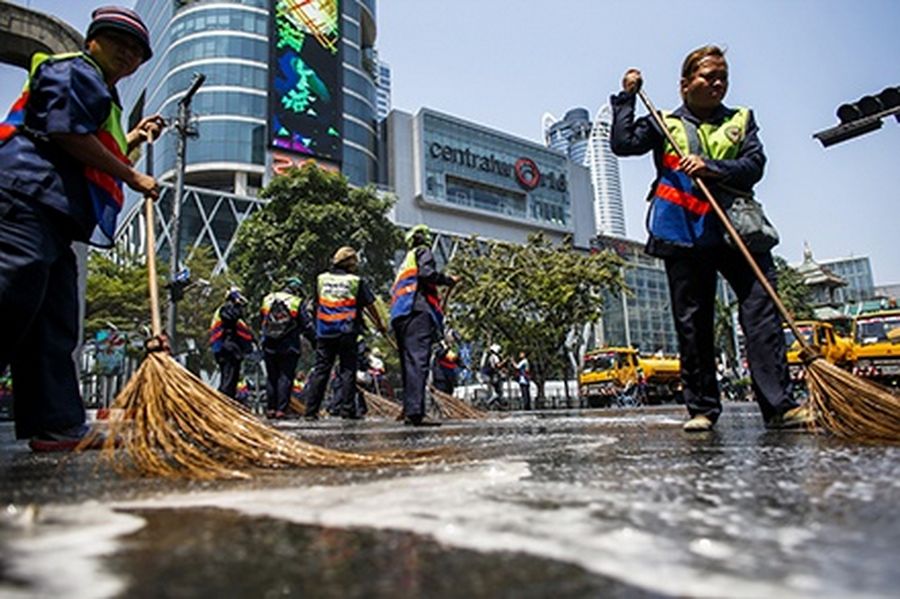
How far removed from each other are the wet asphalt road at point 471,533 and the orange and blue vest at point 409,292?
3.39 meters

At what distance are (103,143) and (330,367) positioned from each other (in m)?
4.11

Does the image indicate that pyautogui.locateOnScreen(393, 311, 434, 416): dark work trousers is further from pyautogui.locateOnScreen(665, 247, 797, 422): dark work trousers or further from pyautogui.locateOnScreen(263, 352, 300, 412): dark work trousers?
pyautogui.locateOnScreen(263, 352, 300, 412): dark work trousers

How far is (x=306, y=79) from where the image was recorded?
4838 cm

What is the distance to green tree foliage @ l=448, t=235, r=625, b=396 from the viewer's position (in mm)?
21688

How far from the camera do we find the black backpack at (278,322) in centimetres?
742

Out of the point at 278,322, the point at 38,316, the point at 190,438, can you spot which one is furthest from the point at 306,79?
the point at 190,438

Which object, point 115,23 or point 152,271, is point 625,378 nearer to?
point 152,271

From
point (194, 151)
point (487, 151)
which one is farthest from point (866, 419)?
point (487, 151)

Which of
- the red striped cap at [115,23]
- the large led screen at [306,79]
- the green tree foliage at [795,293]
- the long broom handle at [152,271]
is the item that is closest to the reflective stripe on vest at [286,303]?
the long broom handle at [152,271]

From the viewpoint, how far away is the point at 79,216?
8.00 ft

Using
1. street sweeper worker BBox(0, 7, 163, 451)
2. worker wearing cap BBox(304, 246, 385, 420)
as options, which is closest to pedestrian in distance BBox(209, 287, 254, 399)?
worker wearing cap BBox(304, 246, 385, 420)

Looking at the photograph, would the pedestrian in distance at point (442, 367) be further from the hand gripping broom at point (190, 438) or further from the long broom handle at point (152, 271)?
the hand gripping broom at point (190, 438)

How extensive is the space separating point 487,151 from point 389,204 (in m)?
37.7

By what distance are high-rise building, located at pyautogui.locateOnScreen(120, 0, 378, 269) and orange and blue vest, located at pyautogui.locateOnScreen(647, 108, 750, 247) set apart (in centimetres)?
4233
